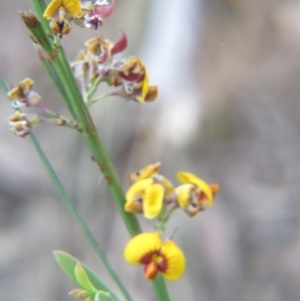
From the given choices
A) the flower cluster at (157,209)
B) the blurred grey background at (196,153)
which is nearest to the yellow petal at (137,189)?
the flower cluster at (157,209)

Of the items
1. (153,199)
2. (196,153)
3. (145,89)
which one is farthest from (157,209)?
(196,153)

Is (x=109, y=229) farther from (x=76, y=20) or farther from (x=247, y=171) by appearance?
(x=76, y=20)

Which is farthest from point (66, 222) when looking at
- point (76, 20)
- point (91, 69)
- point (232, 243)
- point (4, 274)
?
point (76, 20)

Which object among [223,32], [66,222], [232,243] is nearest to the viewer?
[232,243]

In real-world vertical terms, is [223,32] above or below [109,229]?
above

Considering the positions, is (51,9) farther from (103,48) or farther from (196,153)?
(196,153)

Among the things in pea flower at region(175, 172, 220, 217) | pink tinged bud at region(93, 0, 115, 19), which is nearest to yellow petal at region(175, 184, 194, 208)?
pea flower at region(175, 172, 220, 217)
